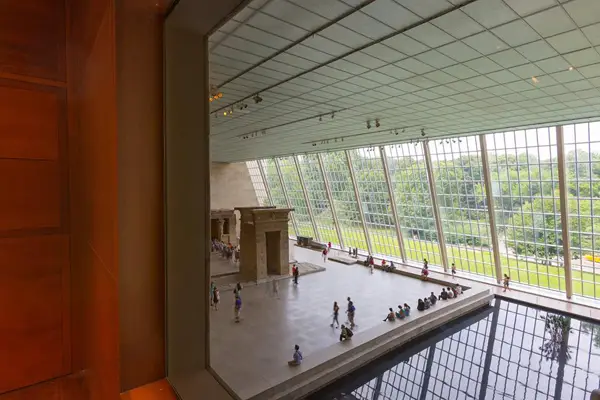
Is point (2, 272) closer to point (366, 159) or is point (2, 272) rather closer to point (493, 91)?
point (493, 91)

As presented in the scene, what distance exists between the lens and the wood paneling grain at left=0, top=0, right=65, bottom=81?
3170mm

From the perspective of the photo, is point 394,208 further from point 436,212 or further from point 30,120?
point 30,120

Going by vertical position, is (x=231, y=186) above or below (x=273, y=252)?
above

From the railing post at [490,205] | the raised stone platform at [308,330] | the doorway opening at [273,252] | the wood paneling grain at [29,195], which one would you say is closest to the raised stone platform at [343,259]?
the raised stone platform at [308,330]

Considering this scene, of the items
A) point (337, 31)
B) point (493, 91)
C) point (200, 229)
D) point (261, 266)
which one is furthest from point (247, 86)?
point (261, 266)

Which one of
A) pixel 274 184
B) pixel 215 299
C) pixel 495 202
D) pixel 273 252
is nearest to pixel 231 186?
pixel 274 184

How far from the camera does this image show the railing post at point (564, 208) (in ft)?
47.8

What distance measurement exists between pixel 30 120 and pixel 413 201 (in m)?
20.7

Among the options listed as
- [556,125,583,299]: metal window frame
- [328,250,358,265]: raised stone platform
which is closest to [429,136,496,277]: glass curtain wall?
[556,125,583,299]: metal window frame

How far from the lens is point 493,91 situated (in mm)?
9234

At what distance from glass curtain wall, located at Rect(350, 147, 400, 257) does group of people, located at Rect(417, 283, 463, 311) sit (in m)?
7.67

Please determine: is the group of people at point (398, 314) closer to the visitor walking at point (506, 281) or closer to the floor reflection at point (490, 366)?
the floor reflection at point (490, 366)

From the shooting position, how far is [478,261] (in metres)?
18.9

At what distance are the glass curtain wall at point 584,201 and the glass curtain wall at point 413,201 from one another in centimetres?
691
